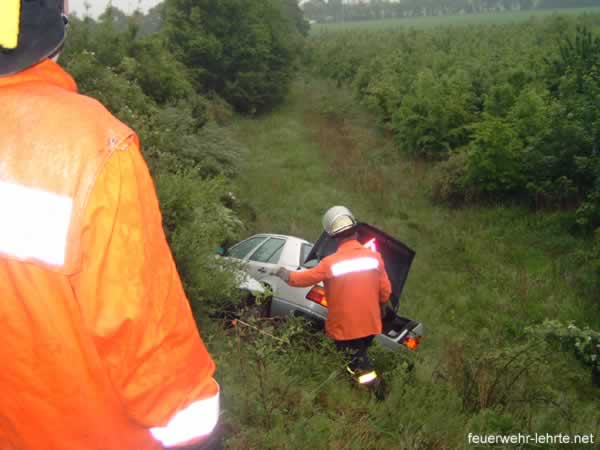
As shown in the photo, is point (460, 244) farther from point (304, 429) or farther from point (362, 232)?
point (304, 429)

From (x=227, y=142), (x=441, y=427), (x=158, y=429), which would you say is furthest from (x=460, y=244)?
(x=158, y=429)

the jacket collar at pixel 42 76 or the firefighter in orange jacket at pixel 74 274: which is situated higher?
the jacket collar at pixel 42 76

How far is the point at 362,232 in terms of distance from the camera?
6598 mm

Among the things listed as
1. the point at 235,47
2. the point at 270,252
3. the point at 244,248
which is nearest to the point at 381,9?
the point at 235,47

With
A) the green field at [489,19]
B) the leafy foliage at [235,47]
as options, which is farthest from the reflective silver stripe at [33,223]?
the green field at [489,19]

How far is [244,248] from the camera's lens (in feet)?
29.1

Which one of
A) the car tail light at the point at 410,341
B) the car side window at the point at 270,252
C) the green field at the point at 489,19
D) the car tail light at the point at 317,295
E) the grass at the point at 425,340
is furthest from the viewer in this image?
the green field at the point at 489,19

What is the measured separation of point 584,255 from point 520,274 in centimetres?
117

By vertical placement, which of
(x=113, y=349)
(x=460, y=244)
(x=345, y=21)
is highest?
(x=345, y=21)

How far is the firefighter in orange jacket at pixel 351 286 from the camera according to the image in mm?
5543

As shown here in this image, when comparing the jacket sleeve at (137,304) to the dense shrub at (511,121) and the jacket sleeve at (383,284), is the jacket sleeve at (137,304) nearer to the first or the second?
the jacket sleeve at (383,284)

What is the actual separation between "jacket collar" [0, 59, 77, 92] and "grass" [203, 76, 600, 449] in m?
2.79

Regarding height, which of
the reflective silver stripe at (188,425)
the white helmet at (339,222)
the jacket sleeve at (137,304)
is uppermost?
the jacket sleeve at (137,304)

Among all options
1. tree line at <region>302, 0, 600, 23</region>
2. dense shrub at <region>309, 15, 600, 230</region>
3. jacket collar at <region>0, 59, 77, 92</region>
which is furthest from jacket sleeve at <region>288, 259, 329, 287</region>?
tree line at <region>302, 0, 600, 23</region>
